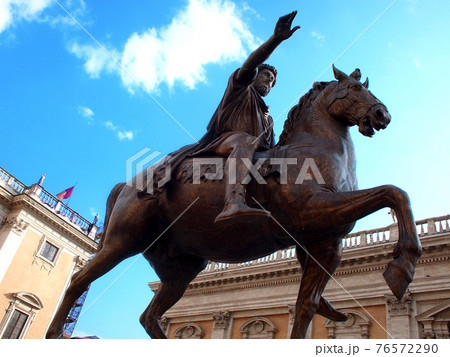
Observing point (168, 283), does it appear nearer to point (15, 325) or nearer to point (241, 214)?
point (241, 214)

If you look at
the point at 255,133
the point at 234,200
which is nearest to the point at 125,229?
the point at 234,200

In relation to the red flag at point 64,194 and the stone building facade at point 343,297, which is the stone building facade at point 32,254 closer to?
the red flag at point 64,194

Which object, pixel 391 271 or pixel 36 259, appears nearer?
pixel 391 271

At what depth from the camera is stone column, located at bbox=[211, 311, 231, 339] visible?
20.8 meters

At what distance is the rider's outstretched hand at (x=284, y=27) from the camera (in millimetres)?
3252

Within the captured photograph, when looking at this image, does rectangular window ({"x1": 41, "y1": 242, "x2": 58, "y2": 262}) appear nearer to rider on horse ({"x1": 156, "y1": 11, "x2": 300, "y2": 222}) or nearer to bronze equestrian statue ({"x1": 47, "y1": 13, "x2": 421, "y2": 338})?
bronze equestrian statue ({"x1": 47, "y1": 13, "x2": 421, "y2": 338})

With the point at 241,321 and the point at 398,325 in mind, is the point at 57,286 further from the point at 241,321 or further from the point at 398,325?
the point at 398,325

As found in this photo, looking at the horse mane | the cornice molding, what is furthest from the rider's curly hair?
the cornice molding

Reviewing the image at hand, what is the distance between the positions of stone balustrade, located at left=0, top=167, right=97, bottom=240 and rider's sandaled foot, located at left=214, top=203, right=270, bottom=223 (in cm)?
2470

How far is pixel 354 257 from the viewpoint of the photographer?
1780 cm

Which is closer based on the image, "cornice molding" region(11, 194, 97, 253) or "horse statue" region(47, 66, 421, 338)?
"horse statue" region(47, 66, 421, 338)

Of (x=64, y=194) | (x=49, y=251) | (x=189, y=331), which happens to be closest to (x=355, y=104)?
(x=189, y=331)
